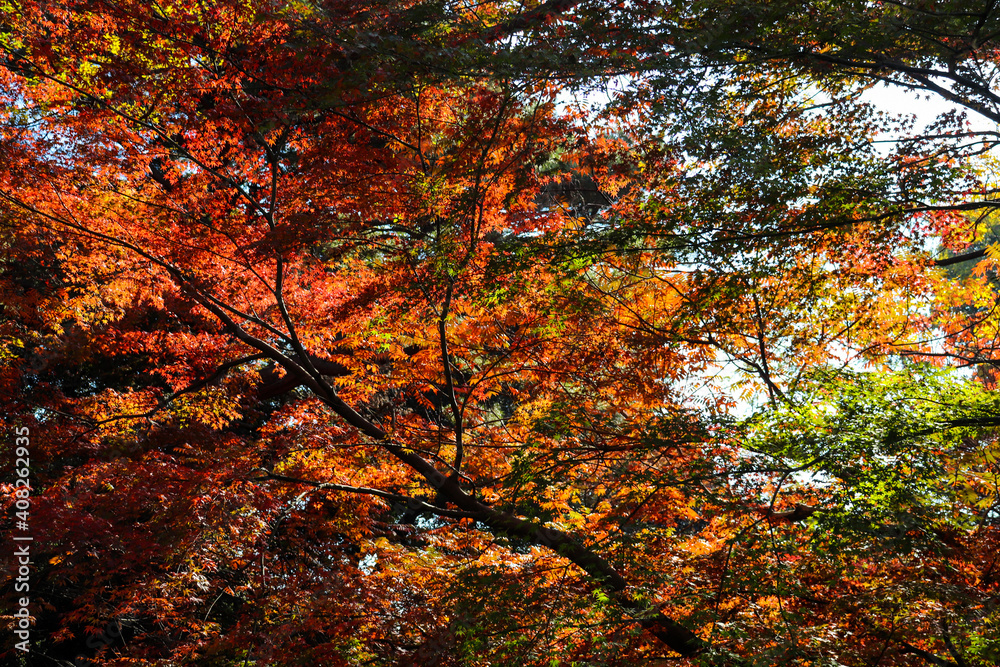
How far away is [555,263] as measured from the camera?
517 centimetres

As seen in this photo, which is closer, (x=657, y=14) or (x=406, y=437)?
(x=657, y=14)

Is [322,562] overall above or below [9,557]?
above

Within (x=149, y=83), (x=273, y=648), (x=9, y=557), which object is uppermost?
(x=149, y=83)

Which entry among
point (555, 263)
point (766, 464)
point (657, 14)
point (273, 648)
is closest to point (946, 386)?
point (766, 464)

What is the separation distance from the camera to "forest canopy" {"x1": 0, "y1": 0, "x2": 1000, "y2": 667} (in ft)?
14.1

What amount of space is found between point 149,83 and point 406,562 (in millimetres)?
5794

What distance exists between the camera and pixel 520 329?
6.62 m

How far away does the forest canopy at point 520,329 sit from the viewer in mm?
4285

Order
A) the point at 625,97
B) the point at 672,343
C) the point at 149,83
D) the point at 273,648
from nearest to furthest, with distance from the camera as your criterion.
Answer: the point at 625,97
the point at 273,648
the point at 672,343
the point at 149,83

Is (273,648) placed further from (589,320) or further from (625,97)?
(625,97)

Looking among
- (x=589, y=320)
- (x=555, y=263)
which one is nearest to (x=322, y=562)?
(x=589, y=320)

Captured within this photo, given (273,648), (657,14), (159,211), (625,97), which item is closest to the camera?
(657,14)

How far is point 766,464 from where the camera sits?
4102mm

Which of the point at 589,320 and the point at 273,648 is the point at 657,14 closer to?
the point at 589,320
